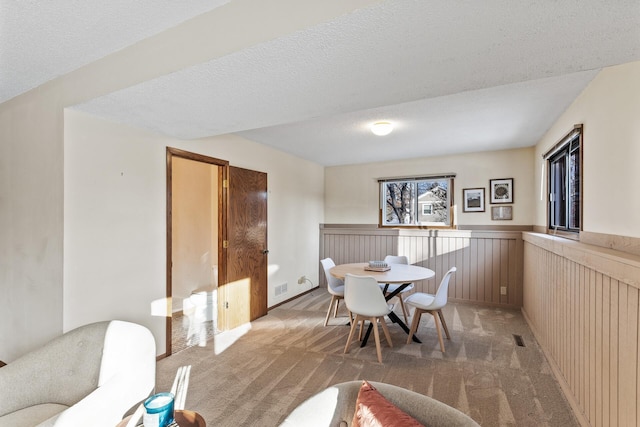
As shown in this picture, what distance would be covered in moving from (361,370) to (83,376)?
202 centimetres

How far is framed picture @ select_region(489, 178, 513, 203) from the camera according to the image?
4492 mm

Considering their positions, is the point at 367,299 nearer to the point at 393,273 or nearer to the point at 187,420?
the point at 393,273

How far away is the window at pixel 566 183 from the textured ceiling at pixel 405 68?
1.24ft

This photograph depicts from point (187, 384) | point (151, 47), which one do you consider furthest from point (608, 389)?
point (151, 47)

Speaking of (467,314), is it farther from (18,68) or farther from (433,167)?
(18,68)

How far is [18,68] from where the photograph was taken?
208 cm

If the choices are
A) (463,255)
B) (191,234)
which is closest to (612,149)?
(463,255)

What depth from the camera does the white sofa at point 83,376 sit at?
4.61 ft

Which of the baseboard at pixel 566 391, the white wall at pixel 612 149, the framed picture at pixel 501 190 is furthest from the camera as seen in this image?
the framed picture at pixel 501 190

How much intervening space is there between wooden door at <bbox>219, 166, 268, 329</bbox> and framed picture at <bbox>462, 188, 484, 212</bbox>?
3212 millimetres

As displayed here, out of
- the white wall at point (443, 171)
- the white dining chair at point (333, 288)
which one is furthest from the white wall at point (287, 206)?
the white dining chair at point (333, 288)

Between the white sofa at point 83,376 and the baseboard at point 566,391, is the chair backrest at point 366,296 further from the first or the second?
the white sofa at point 83,376

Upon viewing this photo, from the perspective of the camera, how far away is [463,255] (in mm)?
4676

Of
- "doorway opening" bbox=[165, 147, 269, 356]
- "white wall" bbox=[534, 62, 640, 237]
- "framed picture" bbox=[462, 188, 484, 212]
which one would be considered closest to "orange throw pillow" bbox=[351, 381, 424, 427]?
"white wall" bbox=[534, 62, 640, 237]
